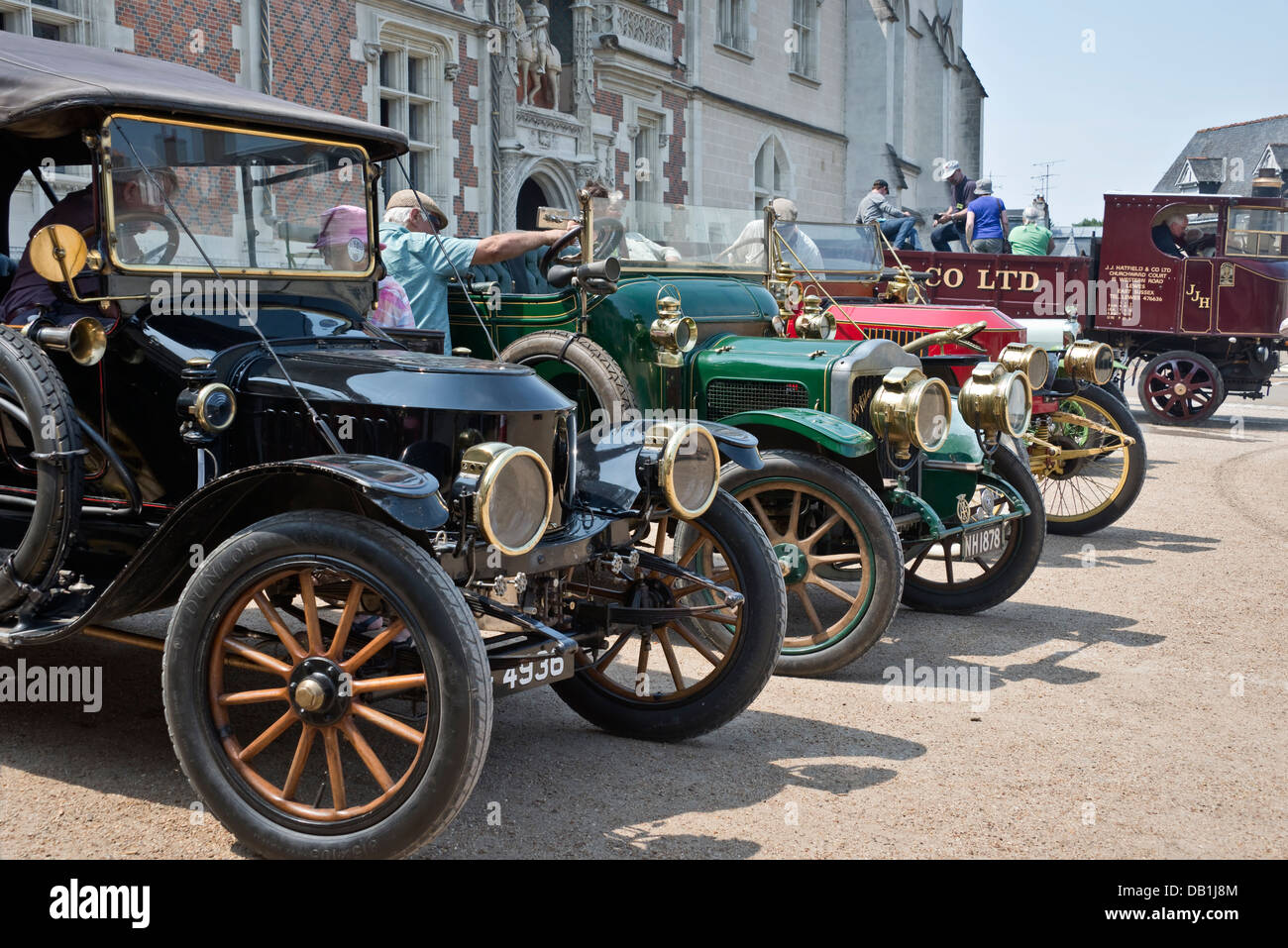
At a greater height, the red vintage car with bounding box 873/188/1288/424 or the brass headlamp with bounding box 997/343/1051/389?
the red vintage car with bounding box 873/188/1288/424

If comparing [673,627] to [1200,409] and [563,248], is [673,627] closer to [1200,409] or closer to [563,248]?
[563,248]

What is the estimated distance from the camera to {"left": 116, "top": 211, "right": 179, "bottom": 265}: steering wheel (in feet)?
12.7

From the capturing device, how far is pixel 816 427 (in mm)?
4988

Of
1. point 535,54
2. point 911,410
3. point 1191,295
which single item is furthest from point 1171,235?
point 911,410

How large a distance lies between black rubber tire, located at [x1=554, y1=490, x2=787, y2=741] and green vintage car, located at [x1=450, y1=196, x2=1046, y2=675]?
0.91m

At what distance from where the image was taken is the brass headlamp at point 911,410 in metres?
5.21

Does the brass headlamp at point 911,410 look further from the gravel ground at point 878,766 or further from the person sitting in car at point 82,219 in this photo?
the person sitting in car at point 82,219

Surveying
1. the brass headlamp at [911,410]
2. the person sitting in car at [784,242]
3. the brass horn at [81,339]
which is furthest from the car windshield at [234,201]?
the person sitting in car at [784,242]

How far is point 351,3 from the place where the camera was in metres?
13.6

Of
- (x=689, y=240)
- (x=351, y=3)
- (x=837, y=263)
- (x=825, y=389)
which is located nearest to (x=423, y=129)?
(x=351, y=3)

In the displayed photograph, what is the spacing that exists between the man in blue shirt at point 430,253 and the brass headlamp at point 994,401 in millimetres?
1977

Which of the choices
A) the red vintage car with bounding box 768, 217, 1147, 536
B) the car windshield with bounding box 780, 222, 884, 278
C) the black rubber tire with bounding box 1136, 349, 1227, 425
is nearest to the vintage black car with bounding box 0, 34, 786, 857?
the red vintage car with bounding box 768, 217, 1147, 536

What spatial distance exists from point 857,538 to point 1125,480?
3783 mm

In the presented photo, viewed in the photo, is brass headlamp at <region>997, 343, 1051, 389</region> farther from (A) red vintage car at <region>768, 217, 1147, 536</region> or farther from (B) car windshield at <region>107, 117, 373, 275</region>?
(B) car windshield at <region>107, 117, 373, 275</region>
